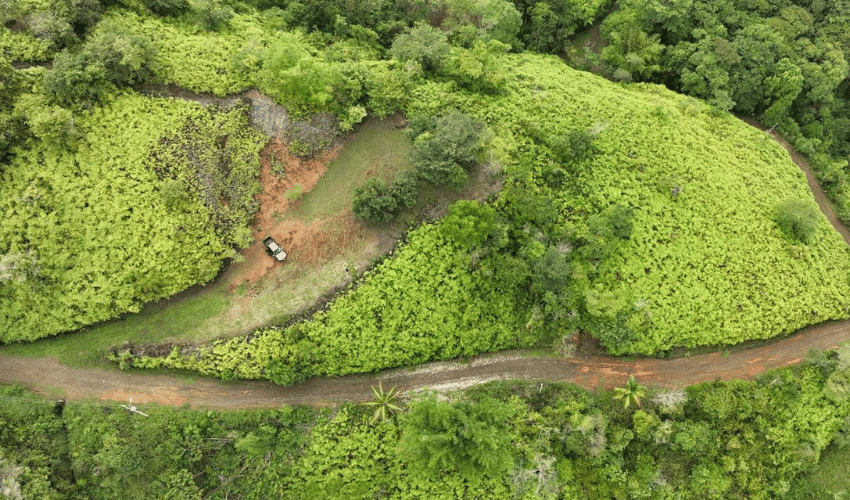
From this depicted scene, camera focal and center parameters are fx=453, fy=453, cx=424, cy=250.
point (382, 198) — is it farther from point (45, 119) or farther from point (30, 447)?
point (30, 447)

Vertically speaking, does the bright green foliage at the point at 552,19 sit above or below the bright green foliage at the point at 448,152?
above

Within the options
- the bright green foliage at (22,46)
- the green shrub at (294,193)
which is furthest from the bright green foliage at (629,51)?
the bright green foliage at (22,46)

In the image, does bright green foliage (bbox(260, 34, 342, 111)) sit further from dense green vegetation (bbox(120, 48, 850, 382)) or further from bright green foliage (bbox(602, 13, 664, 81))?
bright green foliage (bbox(602, 13, 664, 81))

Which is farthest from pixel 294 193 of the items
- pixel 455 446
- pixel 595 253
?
pixel 595 253

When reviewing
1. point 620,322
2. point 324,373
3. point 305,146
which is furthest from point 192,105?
point 620,322

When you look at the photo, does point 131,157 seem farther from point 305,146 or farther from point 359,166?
point 359,166

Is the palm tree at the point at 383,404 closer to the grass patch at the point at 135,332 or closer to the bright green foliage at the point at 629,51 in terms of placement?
the grass patch at the point at 135,332
